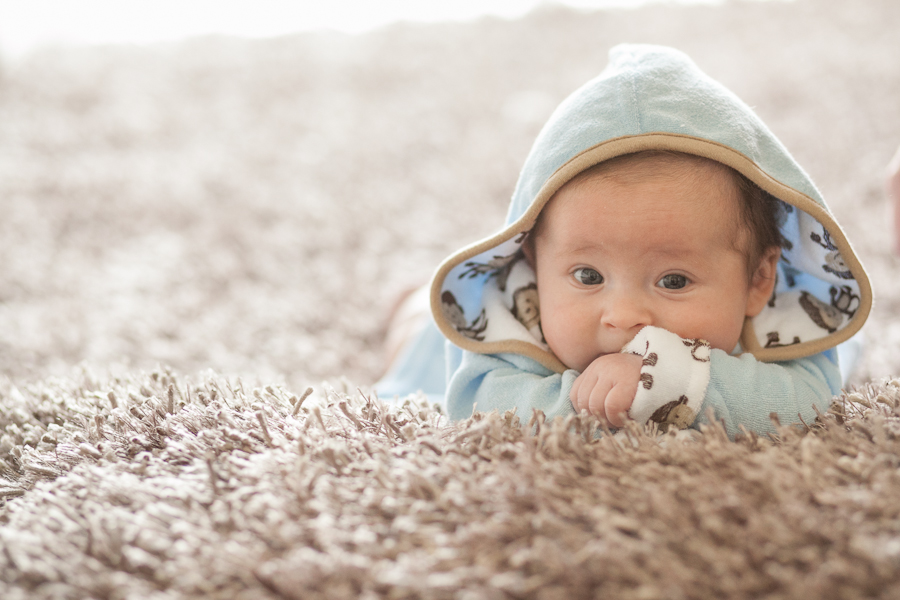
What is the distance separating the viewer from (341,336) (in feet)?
4.57

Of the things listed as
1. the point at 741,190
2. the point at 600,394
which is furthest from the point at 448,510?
the point at 741,190

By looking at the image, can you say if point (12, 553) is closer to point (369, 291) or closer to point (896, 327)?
point (369, 291)

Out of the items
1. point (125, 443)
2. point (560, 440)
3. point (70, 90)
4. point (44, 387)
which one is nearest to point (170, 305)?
point (44, 387)

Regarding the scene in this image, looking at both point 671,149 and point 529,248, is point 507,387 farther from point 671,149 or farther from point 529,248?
point 671,149

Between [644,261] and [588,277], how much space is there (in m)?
0.07

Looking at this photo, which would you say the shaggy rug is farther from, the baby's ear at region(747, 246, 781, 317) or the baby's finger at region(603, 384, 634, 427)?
the baby's ear at region(747, 246, 781, 317)

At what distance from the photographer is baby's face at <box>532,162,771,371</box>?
2.41 feet

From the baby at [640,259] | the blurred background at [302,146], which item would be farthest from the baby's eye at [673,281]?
the blurred background at [302,146]

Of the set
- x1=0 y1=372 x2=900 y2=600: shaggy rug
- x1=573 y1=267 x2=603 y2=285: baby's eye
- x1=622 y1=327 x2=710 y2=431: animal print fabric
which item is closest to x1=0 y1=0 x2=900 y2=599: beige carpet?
x1=0 y1=372 x2=900 y2=600: shaggy rug

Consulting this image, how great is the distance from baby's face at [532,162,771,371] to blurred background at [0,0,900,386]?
453mm

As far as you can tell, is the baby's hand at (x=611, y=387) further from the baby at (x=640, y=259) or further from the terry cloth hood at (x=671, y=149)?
the terry cloth hood at (x=671, y=149)

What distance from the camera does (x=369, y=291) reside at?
1530mm

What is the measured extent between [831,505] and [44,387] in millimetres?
924

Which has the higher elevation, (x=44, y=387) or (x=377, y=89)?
(x=377, y=89)
